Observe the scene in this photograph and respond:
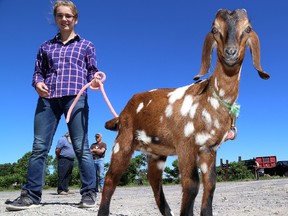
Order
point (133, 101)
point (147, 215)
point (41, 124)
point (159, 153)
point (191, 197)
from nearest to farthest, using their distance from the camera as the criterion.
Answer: point (191, 197), point (159, 153), point (133, 101), point (147, 215), point (41, 124)

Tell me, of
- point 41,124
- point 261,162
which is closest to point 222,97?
point 41,124

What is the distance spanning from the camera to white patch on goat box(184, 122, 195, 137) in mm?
3266

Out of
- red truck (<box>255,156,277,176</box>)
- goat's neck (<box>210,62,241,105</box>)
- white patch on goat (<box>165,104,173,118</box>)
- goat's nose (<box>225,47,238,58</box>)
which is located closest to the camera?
goat's nose (<box>225,47,238,58</box>)

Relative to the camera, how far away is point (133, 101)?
4031mm

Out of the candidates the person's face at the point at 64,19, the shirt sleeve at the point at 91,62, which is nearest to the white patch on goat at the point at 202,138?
the shirt sleeve at the point at 91,62

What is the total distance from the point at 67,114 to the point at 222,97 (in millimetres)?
2569

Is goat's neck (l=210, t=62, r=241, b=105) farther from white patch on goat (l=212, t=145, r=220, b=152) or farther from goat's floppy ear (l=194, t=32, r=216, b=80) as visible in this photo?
white patch on goat (l=212, t=145, r=220, b=152)

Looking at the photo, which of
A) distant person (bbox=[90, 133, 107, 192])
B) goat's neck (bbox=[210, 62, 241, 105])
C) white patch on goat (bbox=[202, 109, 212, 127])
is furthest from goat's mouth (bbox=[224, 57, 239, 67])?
distant person (bbox=[90, 133, 107, 192])

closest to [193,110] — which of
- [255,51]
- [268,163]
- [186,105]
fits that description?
[186,105]

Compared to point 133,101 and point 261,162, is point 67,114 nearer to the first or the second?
point 133,101

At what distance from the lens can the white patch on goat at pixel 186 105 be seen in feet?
11.3

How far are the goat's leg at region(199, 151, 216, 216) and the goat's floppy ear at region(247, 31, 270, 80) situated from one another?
0.82 metres

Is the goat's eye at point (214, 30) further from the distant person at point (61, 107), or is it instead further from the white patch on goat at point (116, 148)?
the distant person at point (61, 107)

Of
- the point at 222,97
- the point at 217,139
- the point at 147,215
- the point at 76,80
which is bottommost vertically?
the point at 147,215
